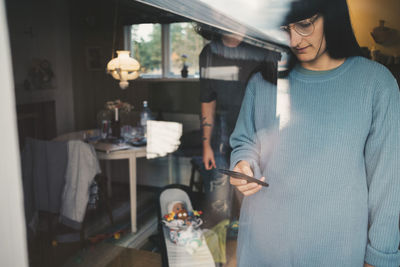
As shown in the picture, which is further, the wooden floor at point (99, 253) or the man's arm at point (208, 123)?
the wooden floor at point (99, 253)

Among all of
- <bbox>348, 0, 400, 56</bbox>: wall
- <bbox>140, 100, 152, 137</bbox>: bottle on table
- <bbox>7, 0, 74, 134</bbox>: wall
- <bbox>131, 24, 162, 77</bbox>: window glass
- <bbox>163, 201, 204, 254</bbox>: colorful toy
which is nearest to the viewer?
<bbox>348, 0, 400, 56</bbox>: wall

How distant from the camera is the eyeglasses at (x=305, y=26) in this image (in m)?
0.68

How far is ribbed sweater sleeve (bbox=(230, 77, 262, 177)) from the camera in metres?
0.80

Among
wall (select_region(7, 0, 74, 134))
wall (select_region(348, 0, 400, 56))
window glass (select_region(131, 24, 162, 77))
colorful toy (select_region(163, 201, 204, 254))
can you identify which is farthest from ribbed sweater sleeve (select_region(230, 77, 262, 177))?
wall (select_region(7, 0, 74, 134))

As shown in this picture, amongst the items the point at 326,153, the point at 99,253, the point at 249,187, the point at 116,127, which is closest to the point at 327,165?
the point at 326,153

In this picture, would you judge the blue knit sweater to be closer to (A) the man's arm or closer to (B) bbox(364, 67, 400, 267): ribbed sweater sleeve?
(B) bbox(364, 67, 400, 267): ribbed sweater sleeve

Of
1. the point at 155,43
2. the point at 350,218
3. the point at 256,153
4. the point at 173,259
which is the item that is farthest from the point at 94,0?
the point at 350,218

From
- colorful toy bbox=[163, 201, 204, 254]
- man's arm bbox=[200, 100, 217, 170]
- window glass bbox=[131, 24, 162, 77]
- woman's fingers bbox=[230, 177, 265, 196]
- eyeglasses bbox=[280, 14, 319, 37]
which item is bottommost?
colorful toy bbox=[163, 201, 204, 254]

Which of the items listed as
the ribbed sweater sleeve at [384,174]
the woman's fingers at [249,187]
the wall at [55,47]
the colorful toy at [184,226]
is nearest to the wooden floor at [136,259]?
the colorful toy at [184,226]

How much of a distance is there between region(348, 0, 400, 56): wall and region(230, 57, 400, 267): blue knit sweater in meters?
0.04

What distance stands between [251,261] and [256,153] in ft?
1.00

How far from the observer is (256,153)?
2.63ft

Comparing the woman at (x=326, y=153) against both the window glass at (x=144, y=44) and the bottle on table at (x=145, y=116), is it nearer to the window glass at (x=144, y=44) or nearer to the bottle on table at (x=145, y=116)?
the window glass at (x=144, y=44)

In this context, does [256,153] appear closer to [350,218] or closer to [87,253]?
[350,218]
